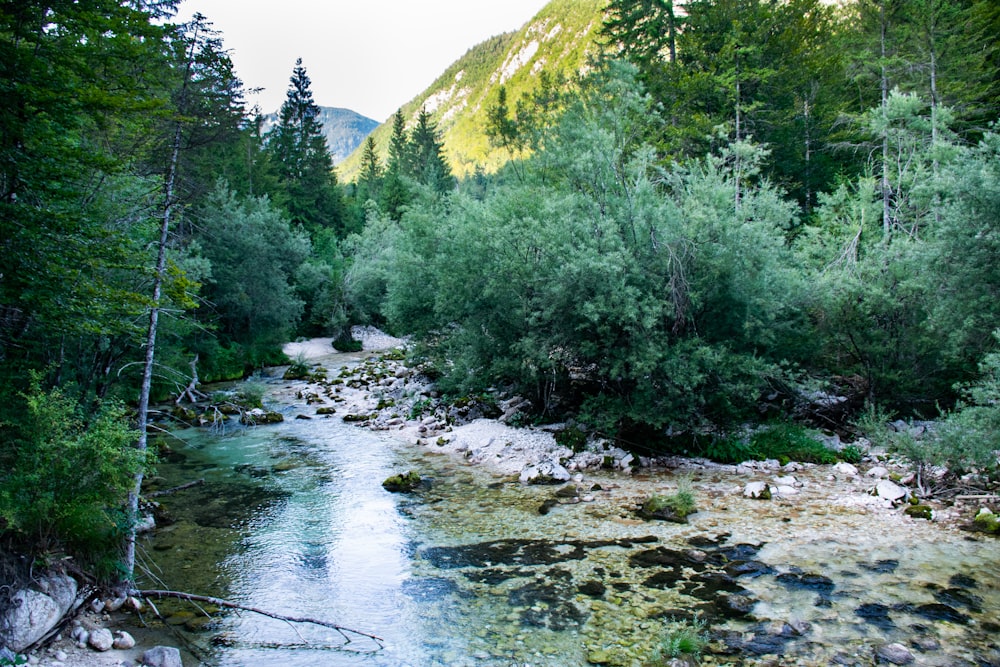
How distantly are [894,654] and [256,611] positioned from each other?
732 centimetres

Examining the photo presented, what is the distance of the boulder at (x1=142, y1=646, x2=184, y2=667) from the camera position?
610cm

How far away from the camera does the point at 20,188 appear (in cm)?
849

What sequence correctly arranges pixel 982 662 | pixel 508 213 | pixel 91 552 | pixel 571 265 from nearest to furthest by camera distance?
pixel 982 662 < pixel 91 552 < pixel 571 265 < pixel 508 213

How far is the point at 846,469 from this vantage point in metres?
12.9

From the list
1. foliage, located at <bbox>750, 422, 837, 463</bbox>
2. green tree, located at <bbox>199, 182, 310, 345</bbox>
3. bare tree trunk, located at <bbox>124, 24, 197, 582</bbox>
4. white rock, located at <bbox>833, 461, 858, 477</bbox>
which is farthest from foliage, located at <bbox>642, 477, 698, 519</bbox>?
green tree, located at <bbox>199, 182, 310, 345</bbox>

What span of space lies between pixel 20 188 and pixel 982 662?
1386 cm

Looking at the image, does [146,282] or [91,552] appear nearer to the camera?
[91,552]

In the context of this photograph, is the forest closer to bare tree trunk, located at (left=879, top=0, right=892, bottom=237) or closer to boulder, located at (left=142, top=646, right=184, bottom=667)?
bare tree trunk, located at (left=879, top=0, right=892, bottom=237)

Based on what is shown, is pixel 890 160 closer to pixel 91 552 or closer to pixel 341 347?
pixel 91 552

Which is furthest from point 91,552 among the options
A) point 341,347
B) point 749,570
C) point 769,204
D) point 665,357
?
point 341,347

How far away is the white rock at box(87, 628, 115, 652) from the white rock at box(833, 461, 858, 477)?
45.1 feet

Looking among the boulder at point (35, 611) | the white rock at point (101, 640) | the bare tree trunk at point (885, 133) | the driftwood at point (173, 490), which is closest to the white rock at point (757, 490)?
the bare tree trunk at point (885, 133)

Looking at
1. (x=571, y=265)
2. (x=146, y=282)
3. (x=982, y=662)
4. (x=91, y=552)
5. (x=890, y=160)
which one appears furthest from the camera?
(x=890, y=160)

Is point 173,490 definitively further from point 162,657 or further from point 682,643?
point 682,643
